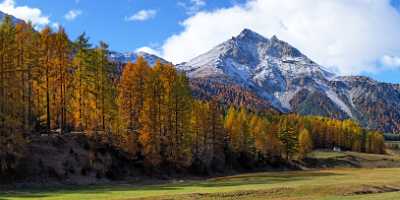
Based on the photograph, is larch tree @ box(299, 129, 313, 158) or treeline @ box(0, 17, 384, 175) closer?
treeline @ box(0, 17, 384, 175)

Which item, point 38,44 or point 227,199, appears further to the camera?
point 38,44

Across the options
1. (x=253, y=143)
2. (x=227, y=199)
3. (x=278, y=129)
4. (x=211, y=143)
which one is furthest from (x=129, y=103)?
(x=278, y=129)

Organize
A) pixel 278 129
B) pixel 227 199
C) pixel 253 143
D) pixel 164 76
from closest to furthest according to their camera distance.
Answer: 1. pixel 227 199
2. pixel 164 76
3. pixel 253 143
4. pixel 278 129

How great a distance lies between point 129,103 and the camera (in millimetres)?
77812

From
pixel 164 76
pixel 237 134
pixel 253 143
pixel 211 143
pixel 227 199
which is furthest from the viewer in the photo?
pixel 253 143

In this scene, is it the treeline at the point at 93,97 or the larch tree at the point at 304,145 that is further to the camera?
the larch tree at the point at 304,145

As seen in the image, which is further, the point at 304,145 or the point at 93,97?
the point at 304,145

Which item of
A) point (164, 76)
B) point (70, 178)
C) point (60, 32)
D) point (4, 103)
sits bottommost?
point (70, 178)

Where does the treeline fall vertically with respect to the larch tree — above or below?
above

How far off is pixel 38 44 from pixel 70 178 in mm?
18712

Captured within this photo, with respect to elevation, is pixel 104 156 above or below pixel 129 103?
below

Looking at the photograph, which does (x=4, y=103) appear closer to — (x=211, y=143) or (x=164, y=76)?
(x=164, y=76)

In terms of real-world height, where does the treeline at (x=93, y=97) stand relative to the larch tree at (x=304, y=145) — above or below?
above

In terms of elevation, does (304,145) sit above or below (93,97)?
below
